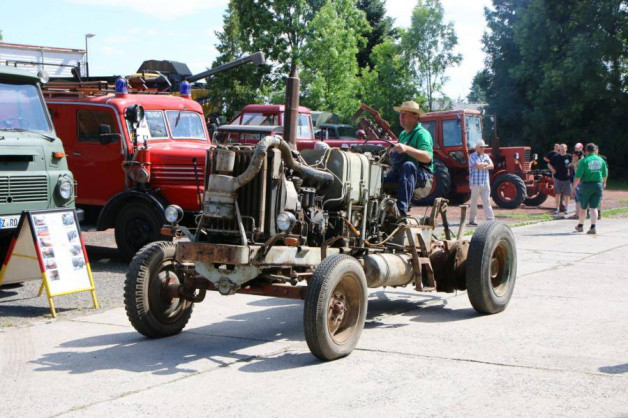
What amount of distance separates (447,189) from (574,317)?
1339cm

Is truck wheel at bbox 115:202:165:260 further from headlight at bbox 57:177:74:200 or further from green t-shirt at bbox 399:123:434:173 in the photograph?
green t-shirt at bbox 399:123:434:173

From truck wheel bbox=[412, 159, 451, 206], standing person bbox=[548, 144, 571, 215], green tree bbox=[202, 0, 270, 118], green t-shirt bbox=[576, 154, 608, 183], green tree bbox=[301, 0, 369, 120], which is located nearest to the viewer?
green t-shirt bbox=[576, 154, 608, 183]

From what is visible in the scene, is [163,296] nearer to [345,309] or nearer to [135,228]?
[345,309]

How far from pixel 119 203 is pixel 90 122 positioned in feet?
5.07

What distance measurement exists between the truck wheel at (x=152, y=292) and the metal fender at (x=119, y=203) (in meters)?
4.24

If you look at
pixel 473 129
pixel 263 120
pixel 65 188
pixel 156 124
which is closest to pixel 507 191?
pixel 473 129

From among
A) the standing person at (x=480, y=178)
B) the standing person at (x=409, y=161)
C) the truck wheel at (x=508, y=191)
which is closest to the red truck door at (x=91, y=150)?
the standing person at (x=409, y=161)

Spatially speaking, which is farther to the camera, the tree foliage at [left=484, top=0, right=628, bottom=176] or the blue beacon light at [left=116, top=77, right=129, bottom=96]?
the tree foliage at [left=484, top=0, right=628, bottom=176]

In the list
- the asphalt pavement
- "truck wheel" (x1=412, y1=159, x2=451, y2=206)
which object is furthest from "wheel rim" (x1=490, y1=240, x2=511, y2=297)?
"truck wheel" (x1=412, y1=159, x2=451, y2=206)

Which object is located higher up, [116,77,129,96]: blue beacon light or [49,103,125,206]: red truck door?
[116,77,129,96]: blue beacon light

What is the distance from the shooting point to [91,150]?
12203 mm

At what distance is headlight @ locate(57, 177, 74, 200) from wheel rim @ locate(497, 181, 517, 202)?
1579 centimetres

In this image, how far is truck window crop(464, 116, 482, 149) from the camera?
2330 cm

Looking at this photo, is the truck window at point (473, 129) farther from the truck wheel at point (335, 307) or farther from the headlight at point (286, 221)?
the headlight at point (286, 221)
